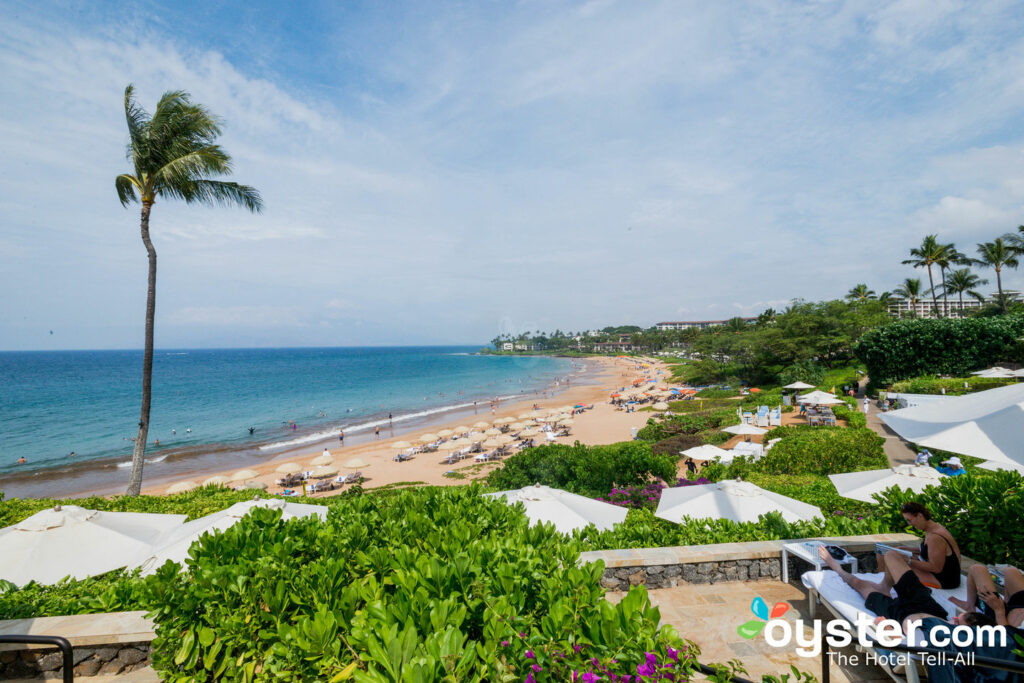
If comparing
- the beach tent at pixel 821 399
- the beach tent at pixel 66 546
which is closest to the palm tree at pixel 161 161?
the beach tent at pixel 66 546

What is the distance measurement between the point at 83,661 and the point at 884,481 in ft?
35.0

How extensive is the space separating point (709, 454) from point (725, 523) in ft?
34.7

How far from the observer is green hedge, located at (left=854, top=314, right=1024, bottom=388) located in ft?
85.1

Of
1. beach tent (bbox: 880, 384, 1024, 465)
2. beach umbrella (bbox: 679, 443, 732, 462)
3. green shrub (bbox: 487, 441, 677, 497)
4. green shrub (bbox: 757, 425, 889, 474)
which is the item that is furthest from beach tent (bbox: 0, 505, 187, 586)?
green shrub (bbox: 757, 425, 889, 474)

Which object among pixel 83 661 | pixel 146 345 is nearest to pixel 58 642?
pixel 83 661

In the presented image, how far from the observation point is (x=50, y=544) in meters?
6.33

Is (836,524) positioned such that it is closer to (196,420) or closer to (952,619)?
(952,619)

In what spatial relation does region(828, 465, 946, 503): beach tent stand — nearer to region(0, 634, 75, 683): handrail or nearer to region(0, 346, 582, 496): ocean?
region(0, 634, 75, 683): handrail

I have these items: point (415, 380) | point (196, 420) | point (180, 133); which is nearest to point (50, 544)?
point (180, 133)

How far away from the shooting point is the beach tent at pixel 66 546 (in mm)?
6078

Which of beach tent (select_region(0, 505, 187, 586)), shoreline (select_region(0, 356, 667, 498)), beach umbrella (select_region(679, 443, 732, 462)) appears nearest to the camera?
beach tent (select_region(0, 505, 187, 586))

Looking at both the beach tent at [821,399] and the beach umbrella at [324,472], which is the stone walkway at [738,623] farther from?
the beach tent at [821,399]

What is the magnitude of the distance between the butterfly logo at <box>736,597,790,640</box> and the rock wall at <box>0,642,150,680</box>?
17.5ft

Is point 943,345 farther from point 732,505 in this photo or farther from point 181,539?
point 181,539
